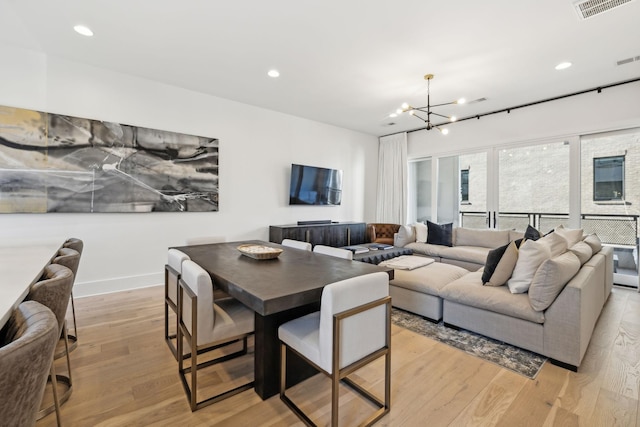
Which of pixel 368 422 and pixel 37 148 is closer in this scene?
pixel 368 422

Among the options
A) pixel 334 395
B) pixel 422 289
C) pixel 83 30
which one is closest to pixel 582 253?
pixel 422 289

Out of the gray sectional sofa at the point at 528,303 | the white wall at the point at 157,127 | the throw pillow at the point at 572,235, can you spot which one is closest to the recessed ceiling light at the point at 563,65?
the throw pillow at the point at 572,235

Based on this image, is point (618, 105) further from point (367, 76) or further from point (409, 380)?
point (409, 380)

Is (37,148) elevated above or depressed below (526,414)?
above

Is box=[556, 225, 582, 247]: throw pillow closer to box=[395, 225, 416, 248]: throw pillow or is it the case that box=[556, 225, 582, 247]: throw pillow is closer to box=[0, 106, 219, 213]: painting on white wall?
box=[395, 225, 416, 248]: throw pillow

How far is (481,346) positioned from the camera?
7.84ft

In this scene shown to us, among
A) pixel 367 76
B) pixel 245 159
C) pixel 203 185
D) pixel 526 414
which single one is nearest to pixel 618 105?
pixel 367 76

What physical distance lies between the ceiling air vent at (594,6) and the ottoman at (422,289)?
266 centimetres

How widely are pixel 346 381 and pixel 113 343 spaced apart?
1980mm

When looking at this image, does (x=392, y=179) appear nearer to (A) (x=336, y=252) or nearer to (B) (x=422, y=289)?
(B) (x=422, y=289)

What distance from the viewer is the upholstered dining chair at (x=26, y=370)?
613 mm

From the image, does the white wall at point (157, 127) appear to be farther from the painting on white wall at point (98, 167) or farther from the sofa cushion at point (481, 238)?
the sofa cushion at point (481, 238)

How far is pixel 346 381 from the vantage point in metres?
1.89

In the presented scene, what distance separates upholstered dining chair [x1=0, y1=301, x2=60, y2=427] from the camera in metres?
0.61
